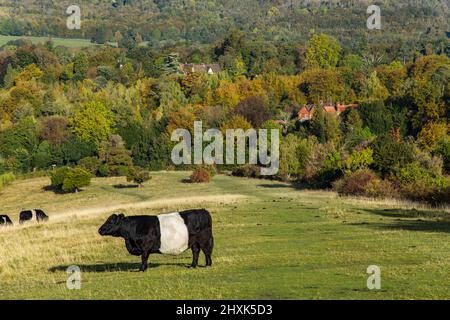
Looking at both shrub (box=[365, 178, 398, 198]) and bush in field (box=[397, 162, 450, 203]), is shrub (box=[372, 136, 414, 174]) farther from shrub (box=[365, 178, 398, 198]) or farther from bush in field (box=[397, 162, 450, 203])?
shrub (box=[365, 178, 398, 198])

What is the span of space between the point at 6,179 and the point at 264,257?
74071 mm

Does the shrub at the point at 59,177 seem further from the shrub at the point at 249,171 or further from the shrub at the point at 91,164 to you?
the shrub at the point at 249,171

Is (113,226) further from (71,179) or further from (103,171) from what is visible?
(103,171)

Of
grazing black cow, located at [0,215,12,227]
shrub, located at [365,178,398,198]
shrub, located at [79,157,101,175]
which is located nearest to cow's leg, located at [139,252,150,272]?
grazing black cow, located at [0,215,12,227]

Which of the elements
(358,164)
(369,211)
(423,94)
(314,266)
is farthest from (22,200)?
(314,266)

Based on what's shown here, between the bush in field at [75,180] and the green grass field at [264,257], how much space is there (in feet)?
107

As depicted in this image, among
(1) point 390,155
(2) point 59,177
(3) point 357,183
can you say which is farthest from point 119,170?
(3) point 357,183

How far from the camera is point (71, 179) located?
83500mm

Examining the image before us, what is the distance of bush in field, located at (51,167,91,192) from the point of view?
274ft

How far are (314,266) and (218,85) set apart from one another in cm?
12783

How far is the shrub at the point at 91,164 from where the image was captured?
3888 inches

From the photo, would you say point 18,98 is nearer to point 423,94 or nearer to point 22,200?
point 22,200

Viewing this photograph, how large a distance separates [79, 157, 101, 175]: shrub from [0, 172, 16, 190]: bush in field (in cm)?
836
